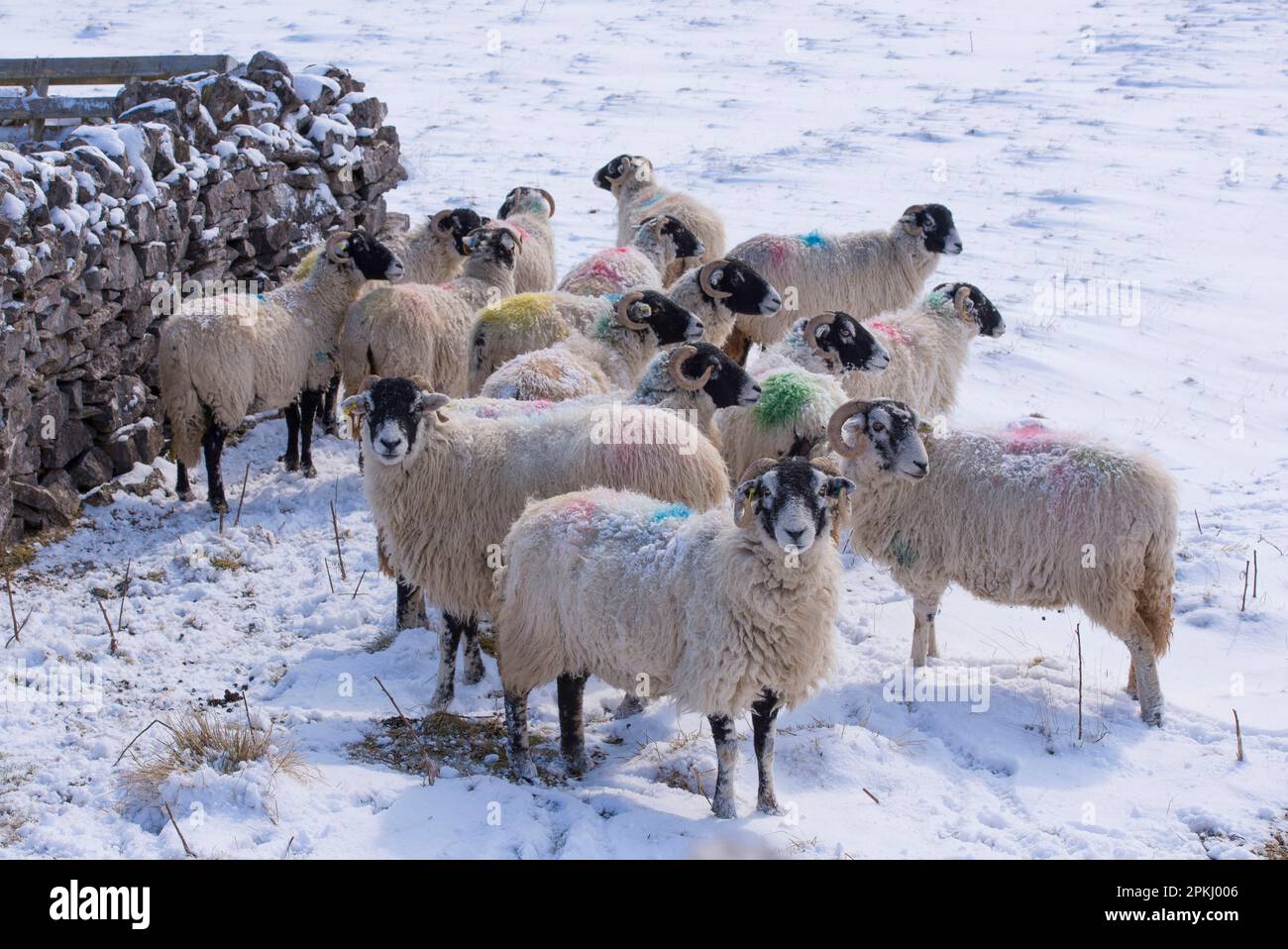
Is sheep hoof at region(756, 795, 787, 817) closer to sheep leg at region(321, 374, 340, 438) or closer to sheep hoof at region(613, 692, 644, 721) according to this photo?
sheep hoof at region(613, 692, 644, 721)

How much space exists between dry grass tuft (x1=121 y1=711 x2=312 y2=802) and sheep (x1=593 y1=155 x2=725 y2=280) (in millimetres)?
6306

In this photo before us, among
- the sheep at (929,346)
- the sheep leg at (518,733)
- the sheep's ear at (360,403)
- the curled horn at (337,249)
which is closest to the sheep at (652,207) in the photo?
the sheep at (929,346)

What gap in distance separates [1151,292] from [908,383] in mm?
6103

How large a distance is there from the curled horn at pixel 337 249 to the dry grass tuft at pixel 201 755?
4.69 metres

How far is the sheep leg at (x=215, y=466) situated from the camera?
852 centimetres

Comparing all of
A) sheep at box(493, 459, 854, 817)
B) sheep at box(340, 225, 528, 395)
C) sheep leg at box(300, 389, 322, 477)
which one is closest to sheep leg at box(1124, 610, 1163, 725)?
sheep at box(493, 459, 854, 817)

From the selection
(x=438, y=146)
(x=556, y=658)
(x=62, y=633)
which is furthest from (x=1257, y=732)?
(x=438, y=146)

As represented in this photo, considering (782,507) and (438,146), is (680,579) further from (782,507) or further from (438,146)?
(438,146)

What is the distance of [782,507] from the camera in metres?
4.95

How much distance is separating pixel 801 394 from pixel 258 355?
3.83 meters

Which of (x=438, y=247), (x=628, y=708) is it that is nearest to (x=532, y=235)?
(x=438, y=247)

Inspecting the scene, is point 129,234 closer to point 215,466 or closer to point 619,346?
point 215,466

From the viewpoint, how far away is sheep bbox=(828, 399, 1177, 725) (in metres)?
6.25

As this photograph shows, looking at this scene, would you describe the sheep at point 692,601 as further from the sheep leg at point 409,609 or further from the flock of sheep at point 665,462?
the sheep leg at point 409,609
